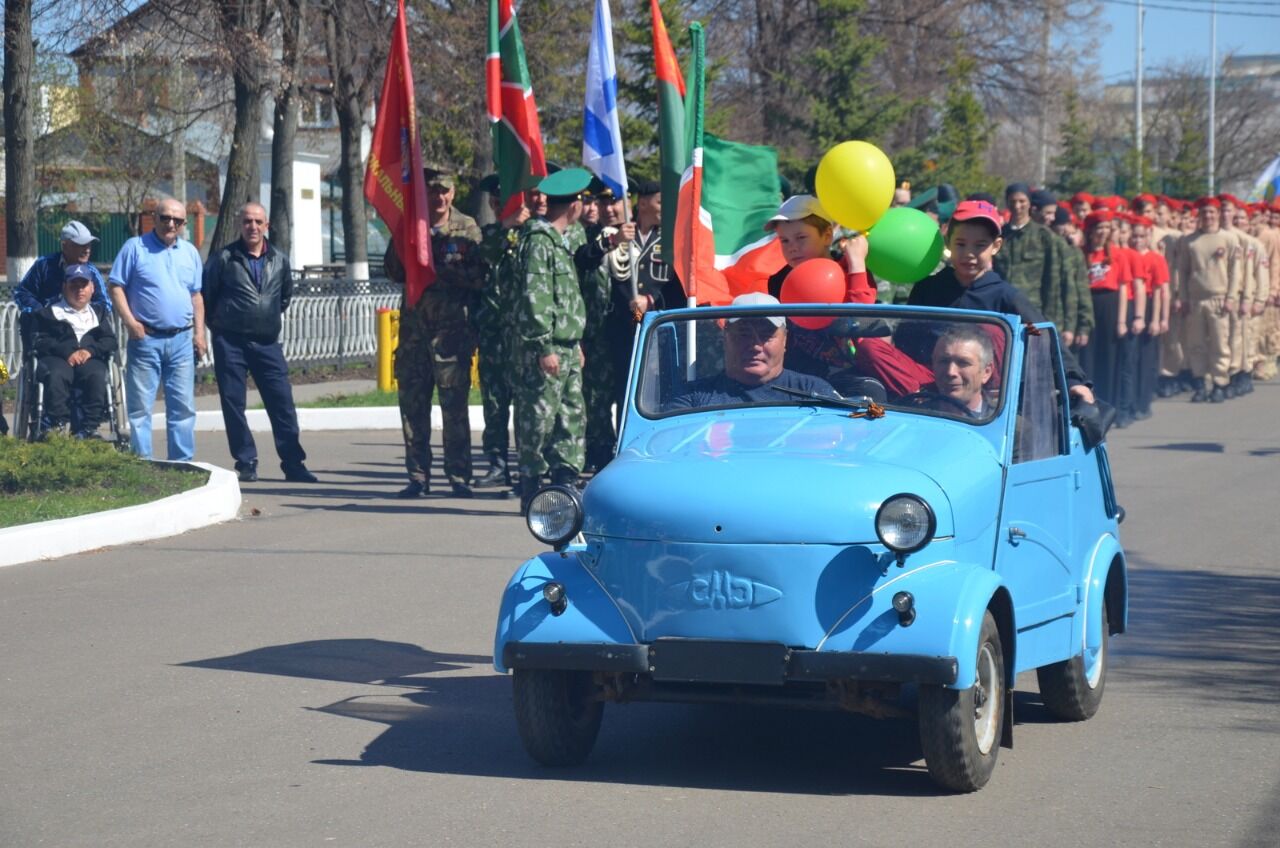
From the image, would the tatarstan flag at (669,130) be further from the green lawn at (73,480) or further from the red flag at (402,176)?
the green lawn at (73,480)

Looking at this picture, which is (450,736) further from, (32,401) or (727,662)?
(32,401)

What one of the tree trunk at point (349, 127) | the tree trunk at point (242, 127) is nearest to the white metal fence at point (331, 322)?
the tree trunk at point (242, 127)

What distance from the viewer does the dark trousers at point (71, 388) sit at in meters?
14.3

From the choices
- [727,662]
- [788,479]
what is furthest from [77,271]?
[727,662]

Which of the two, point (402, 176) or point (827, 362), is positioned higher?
point (402, 176)

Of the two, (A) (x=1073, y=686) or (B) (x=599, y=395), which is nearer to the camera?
(A) (x=1073, y=686)

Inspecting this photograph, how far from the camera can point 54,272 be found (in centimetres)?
1445

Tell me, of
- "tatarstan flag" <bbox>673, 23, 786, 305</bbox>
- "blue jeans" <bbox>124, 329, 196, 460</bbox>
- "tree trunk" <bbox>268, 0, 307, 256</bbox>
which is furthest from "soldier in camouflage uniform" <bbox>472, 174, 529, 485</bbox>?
"tree trunk" <bbox>268, 0, 307, 256</bbox>

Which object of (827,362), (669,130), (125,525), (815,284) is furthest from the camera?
(125,525)

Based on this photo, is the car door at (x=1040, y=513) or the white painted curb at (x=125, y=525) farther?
the white painted curb at (x=125, y=525)

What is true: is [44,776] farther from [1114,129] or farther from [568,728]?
[1114,129]

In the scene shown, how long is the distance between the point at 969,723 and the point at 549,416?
642 cm

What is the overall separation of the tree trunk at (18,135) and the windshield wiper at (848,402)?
15469 millimetres

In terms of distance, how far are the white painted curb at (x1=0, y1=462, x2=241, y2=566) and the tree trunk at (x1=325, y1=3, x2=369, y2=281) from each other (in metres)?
15.8
